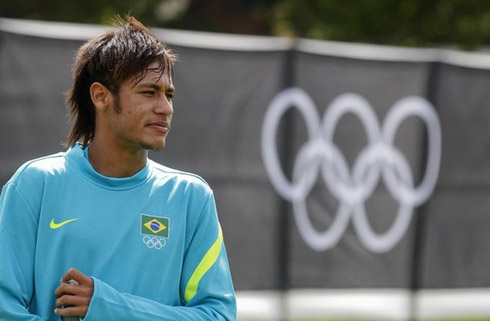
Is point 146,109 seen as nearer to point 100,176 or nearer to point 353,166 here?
point 100,176

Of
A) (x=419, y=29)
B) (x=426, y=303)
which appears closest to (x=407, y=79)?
(x=426, y=303)

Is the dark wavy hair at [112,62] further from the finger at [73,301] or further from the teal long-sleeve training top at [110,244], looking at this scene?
the finger at [73,301]

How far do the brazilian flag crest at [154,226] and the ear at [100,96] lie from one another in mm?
414

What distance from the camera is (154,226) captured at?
11.4ft

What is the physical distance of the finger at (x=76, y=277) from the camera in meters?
3.30

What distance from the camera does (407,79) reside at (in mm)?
9398

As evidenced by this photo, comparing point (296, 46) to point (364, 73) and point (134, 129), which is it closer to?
point (364, 73)

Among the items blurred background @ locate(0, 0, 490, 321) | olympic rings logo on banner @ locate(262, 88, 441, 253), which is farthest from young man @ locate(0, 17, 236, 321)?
olympic rings logo on banner @ locate(262, 88, 441, 253)

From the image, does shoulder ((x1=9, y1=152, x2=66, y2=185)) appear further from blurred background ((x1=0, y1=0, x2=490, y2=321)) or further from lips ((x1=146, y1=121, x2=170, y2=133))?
blurred background ((x1=0, y1=0, x2=490, y2=321))

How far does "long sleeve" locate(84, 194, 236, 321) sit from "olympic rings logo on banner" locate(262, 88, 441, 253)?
16.9 ft

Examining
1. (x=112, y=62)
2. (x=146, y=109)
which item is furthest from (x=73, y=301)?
(x=112, y=62)

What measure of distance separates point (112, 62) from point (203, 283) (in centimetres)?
79

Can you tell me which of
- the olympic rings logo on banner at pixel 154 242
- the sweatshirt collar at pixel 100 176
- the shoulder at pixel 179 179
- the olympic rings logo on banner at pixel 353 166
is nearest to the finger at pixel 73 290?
the olympic rings logo on banner at pixel 154 242

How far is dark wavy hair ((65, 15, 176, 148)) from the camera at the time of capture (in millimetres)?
3543
